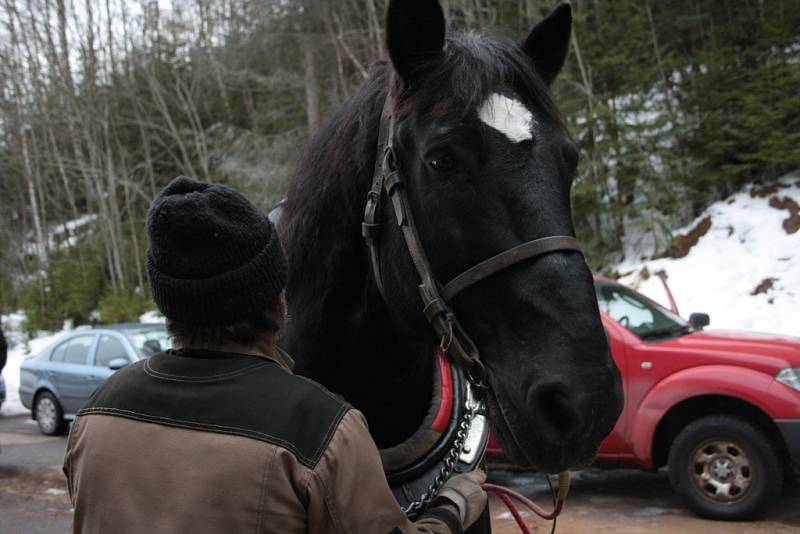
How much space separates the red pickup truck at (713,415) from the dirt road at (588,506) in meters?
0.24

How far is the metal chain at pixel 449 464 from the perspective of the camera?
235 centimetres

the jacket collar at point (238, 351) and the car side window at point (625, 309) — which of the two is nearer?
the jacket collar at point (238, 351)

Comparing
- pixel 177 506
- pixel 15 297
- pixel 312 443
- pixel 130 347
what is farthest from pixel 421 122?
pixel 15 297

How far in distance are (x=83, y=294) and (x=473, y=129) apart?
84.9 ft

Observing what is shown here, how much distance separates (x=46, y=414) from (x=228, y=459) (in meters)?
11.5

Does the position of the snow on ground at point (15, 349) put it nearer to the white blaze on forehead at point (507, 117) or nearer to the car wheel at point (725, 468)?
the car wheel at point (725, 468)

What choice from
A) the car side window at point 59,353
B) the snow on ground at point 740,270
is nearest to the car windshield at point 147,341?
the car side window at point 59,353

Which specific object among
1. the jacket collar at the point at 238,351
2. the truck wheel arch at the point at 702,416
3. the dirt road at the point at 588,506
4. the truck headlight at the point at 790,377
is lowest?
the dirt road at the point at 588,506

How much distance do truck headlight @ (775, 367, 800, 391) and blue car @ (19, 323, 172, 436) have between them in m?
7.93

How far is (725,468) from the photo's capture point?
566cm

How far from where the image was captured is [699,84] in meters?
15.1

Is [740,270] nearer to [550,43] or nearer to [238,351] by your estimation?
[550,43]

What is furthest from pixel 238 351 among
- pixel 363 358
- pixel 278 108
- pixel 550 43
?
pixel 278 108

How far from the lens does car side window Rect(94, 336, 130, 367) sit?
1066cm
